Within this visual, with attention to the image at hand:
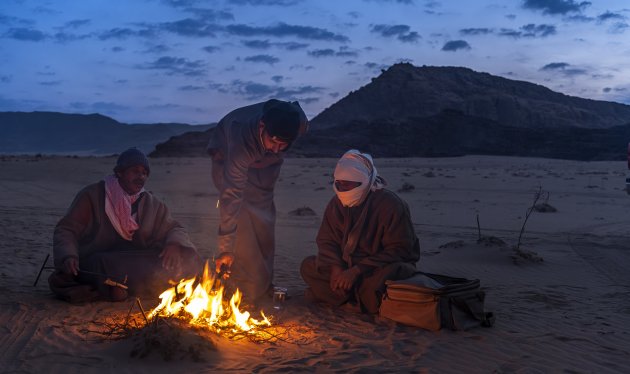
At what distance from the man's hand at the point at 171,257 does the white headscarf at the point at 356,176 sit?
1.66 m

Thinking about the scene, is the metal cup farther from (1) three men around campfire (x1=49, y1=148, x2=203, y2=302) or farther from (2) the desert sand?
(1) three men around campfire (x1=49, y1=148, x2=203, y2=302)

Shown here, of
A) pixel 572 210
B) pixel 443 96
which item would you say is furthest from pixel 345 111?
pixel 572 210

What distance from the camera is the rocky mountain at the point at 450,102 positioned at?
7150 centimetres

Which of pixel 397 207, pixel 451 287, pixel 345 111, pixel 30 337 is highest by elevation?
pixel 345 111

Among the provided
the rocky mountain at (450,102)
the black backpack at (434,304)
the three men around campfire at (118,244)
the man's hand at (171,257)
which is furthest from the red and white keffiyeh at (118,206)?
the rocky mountain at (450,102)

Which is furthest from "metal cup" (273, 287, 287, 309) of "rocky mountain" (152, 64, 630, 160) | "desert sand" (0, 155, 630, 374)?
"rocky mountain" (152, 64, 630, 160)

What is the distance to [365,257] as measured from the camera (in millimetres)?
6082

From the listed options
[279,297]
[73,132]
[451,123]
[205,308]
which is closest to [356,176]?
[279,297]

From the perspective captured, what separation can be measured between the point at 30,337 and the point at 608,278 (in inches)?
257

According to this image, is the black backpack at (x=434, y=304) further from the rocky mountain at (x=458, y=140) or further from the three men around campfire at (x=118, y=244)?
the rocky mountain at (x=458, y=140)

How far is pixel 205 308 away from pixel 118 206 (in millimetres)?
1501

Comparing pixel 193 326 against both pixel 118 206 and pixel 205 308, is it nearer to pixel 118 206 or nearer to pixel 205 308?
pixel 205 308

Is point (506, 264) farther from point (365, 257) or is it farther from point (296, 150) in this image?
point (296, 150)

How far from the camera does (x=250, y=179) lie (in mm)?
6430
